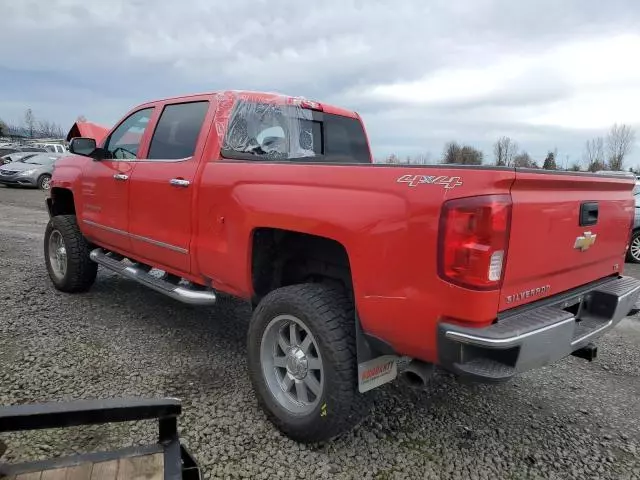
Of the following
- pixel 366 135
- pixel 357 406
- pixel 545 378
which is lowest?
pixel 545 378

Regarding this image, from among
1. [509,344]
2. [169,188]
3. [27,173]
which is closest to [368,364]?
[509,344]

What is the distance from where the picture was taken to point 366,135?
4828 millimetres

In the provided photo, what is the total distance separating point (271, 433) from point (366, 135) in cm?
302

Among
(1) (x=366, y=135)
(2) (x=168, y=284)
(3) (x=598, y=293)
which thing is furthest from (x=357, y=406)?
(1) (x=366, y=135)

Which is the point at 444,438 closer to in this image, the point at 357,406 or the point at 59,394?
the point at 357,406

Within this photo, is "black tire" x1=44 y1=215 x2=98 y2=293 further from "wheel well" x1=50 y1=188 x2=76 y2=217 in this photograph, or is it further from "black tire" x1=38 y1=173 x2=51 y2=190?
"black tire" x1=38 y1=173 x2=51 y2=190

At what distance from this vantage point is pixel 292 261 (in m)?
3.20

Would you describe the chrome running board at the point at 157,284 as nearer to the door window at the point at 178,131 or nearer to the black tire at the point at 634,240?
the door window at the point at 178,131

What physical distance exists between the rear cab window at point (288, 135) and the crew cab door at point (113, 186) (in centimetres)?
114

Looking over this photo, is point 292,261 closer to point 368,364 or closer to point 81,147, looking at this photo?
point 368,364

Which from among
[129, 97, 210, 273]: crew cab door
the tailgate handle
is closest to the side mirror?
[129, 97, 210, 273]: crew cab door

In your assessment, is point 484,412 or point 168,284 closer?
point 484,412

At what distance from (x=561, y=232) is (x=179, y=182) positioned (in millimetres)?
2507

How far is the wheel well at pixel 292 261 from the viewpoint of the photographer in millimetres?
2863
